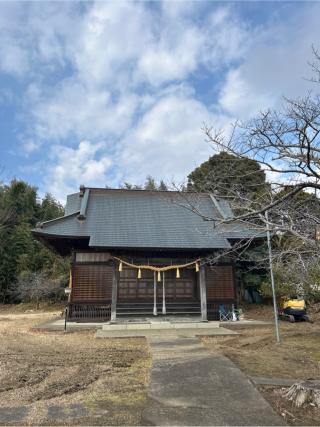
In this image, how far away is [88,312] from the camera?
1450 cm

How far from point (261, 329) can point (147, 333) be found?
4.24m

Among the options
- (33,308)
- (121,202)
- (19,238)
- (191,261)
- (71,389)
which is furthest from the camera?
(19,238)

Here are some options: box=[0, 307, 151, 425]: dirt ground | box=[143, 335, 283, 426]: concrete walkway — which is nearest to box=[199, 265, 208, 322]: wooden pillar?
box=[0, 307, 151, 425]: dirt ground

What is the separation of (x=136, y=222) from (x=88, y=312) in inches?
185

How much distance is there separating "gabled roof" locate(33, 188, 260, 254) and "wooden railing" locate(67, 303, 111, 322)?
2782 millimetres

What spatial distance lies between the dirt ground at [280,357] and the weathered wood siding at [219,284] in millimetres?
2980

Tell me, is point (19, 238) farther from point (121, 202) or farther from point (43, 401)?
point (43, 401)

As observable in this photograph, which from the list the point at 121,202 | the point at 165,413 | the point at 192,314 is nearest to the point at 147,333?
the point at 192,314

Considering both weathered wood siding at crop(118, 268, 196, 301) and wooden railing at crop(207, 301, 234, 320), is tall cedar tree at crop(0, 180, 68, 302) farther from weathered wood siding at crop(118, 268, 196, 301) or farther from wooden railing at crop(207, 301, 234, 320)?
wooden railing at crop(207, 301, 234, 320)

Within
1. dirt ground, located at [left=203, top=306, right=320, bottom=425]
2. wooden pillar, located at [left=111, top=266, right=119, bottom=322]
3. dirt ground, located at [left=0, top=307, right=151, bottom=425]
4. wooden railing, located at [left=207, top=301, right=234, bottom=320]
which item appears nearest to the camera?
dirt ground, located at [left=203, top=306, right=320, bottom=425]

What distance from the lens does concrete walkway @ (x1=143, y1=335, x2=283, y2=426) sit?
13.1 feet

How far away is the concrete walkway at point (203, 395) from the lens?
4.01 meters

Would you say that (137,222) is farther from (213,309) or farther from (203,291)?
(213,309)

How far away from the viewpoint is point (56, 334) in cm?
1186
